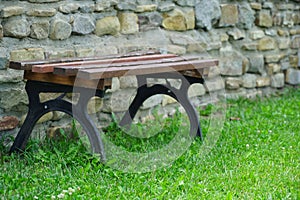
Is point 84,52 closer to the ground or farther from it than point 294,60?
farther from it

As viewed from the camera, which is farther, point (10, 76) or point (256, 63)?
point (256, 63)

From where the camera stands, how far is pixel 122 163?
3182 mm

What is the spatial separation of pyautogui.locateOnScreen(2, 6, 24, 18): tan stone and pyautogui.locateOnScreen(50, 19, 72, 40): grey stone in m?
0.25

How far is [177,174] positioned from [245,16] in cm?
242

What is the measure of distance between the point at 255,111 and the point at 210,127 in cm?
80

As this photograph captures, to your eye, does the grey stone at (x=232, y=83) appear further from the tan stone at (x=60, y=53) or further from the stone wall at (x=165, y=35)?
the tan stone at (x=60, y=53)

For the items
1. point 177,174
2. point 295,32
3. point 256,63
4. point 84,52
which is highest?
point 84,52

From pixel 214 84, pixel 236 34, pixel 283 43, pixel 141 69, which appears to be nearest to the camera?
pixel 141 69

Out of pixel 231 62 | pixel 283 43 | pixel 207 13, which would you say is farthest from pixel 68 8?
pixel 283 43

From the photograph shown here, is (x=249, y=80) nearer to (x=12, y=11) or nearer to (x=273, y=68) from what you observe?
(x=273, y=68)

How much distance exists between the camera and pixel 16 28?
10.9ft

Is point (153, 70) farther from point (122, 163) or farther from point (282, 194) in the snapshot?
point (282, 194)

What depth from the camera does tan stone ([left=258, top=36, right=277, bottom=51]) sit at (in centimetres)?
527

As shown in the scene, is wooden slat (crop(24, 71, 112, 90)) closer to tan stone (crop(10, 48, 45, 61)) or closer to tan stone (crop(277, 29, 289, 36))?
tan stone (crop(10, 48, 45, 61))
